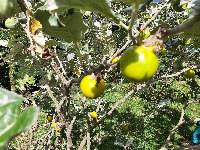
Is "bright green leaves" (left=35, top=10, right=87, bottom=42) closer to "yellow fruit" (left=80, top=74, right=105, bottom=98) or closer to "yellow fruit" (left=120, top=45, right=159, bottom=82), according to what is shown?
"yellow fruit" (left=80, top=74, right=105, bottom=98)

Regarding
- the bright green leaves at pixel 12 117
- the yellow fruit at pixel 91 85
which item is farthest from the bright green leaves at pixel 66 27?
the bright green leaves at pixel 12 117

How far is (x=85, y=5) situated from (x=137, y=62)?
0.58 feet

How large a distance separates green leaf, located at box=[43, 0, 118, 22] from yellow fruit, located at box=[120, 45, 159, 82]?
3.6 inches

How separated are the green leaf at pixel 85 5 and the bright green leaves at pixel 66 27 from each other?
0.24m

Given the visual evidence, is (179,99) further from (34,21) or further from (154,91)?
(34,21)

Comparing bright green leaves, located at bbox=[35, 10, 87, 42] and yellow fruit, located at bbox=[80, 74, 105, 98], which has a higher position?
bright green leaves, located at bbox=[35, 10, 87, 42]

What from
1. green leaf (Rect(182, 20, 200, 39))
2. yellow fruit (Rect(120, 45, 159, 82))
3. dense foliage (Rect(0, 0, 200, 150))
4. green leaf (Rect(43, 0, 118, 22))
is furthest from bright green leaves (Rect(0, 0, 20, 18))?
green leaf (Rect(182, 20, 200, 39))

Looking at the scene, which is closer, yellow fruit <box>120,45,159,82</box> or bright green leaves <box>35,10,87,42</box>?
yellow fruit <box>120,45,159,82</box>

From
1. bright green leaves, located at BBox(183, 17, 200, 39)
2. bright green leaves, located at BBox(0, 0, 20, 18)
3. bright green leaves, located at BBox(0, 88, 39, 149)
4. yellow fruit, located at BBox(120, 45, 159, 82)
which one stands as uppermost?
bright green leaves, located at BBox(0, 0, 20, 18)

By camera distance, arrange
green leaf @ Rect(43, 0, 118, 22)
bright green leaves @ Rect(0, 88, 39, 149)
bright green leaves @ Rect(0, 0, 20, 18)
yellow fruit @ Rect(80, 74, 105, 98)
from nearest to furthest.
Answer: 1. bright green leaves @ Rect(0, 88, 39, 149)
2. green leaf @ Rect(43, 0, 118, 22)
3. bright green leaves @ Rect(0, 0, 20, 18)
4. yellow fruit @ Rect(80, 74, 105, 98)

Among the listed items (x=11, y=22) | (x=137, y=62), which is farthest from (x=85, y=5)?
(x=11, y=22)

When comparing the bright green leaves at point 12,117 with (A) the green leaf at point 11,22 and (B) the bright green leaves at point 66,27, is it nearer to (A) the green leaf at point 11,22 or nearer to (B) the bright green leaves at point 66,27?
(B) the bright green leaves at point 66,27

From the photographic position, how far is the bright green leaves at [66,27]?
1190 mm

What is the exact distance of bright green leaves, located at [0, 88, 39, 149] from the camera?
474 millimetres
